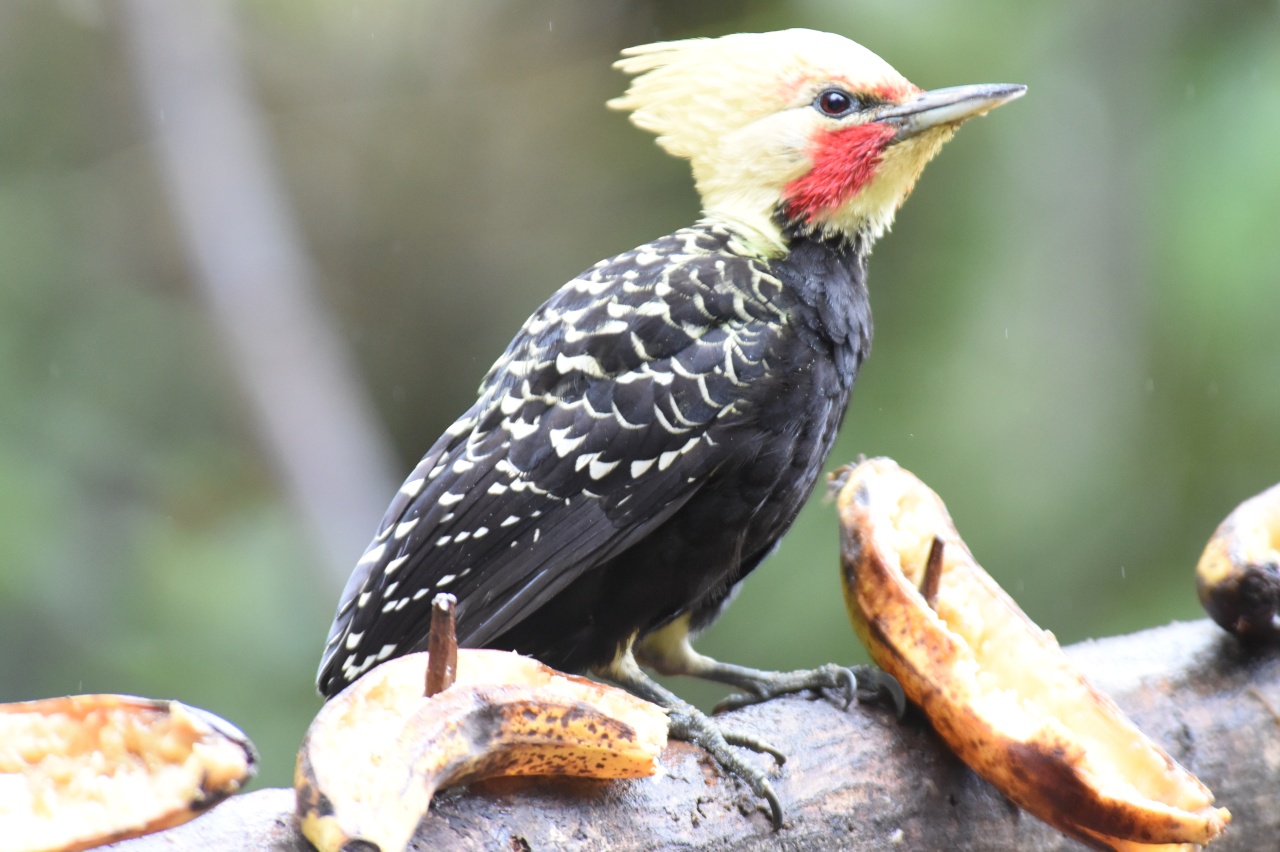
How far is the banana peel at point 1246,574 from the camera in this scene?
1.92m

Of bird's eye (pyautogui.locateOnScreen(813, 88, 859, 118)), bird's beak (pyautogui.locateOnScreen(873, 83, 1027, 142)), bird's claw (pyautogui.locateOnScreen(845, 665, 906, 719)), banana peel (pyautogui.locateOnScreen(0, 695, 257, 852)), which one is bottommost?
bird's claw (pyautogui.locateOnScreen(845, 665, 906, 719))

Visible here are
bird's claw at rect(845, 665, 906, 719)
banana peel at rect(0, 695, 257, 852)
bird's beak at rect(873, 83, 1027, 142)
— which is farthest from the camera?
bird's beak at rect(873, 83, 1027, 142)

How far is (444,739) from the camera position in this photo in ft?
3.67

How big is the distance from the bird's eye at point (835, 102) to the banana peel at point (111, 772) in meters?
1.28

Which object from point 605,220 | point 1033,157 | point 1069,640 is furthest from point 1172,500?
point 605,220

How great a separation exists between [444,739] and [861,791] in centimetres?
60

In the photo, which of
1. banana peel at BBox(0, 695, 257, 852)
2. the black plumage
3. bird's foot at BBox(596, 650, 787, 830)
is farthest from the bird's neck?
banana peel at BBox(0, 695, 257, 852)

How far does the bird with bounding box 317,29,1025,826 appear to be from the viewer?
1743 millimetres

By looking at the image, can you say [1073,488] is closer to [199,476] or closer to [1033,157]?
[1033,157]

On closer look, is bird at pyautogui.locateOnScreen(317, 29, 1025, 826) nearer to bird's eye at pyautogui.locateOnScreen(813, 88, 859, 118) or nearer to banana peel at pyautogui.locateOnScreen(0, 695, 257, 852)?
bird's eye at pyautogui.locateOnScreen(813, 88, 859, 118)

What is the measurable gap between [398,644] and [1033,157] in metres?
2.83

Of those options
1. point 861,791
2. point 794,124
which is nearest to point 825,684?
point 861,791

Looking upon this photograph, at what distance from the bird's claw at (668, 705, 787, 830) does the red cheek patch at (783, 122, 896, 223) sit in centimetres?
78

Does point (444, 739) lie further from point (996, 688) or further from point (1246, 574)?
point (1246, 574)
